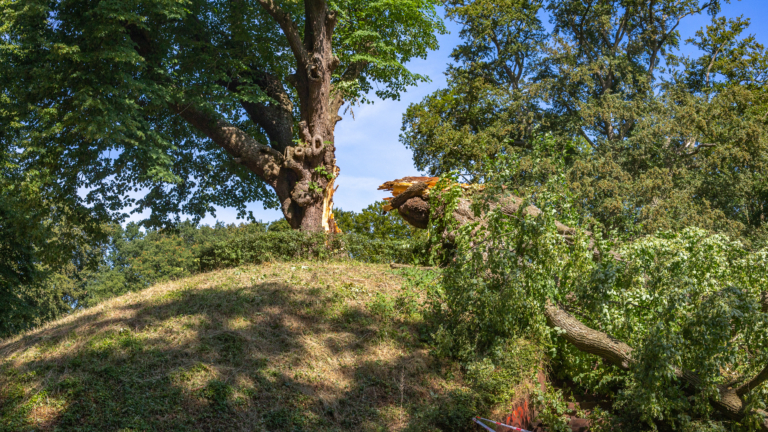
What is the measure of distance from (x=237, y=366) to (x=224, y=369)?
0.19 metres

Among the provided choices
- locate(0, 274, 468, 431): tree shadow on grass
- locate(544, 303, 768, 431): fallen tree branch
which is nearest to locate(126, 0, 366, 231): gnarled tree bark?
locate(0, 274, 468, 431): tree shadow on grass

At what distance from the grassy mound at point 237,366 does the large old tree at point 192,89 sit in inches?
193

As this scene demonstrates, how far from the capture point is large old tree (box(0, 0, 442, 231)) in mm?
11812

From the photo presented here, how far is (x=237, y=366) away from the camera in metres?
6.72

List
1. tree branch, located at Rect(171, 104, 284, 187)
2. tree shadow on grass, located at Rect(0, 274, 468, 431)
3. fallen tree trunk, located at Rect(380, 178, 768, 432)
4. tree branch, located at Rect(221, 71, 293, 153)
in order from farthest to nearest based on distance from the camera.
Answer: tree branch, located at Rect(221, 71, 293, 153) → tree branch, located at Rect(171, 104, 284, 187) → fallen tree trunk, located at Rect(380, 178, 768, 432) → tree shadow on grass, located at Rect(0, 274, 468, 431)

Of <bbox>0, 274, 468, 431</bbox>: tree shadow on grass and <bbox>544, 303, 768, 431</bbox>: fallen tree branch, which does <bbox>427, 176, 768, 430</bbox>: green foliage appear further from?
<bbox>0, 274, 468, 431</bbox>: tree shadow on grass

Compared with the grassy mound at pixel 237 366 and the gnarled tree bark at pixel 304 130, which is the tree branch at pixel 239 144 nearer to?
the gnarled tree bark at pixel 304 130

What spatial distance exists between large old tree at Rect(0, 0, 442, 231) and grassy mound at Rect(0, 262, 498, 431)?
4.90 m

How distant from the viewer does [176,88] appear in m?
13.2

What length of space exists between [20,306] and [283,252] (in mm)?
9256

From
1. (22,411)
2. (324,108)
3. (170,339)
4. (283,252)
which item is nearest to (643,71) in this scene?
(324,108)

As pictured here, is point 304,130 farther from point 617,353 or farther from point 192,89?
point 617,353

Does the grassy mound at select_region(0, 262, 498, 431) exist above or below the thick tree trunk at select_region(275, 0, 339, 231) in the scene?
below

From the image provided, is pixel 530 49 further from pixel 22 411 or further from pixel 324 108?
pixel 22 411
